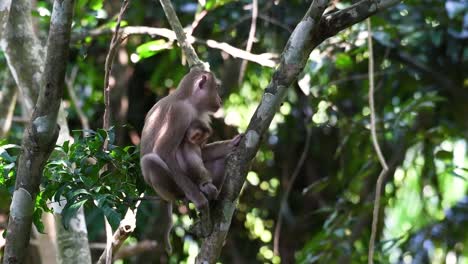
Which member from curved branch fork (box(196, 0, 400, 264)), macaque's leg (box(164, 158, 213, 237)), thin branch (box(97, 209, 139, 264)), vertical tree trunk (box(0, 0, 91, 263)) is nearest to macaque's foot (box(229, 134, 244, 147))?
macaque's leg (box(164, 158, 213, 237))

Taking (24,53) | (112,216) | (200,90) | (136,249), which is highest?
(24,53)

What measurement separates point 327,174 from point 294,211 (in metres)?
0.55

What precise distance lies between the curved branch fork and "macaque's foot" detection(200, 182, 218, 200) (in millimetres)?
373

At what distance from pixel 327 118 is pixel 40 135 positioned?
4.16 metres

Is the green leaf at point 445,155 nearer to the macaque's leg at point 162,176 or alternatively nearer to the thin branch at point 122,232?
the macaque's leg at point 162,176

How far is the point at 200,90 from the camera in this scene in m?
4.88

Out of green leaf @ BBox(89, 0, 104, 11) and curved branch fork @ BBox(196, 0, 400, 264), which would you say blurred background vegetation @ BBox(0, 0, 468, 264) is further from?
curved branch fork @ BBox(196, 0, 400, 264)

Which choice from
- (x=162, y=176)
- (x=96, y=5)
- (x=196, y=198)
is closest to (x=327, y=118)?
(x=96, y=5)

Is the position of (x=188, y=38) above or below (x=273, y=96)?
above

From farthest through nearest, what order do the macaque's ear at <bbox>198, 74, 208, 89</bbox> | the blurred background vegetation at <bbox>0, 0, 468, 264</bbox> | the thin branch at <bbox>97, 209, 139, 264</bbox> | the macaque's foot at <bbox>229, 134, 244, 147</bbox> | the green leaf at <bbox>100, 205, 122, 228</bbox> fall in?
the blurred background vegetation at <bbox>0, 0, 468, 264</bbox> < the macaque's ear at <bbox>198, 74, 208, 89</bbox> < the macaque's foot at <bbox>229, 134, 244, 147</bbox> < the thin branch at <bbox>97, 209, 139, 264</bbox> < the green leaf at <bbox>100, 205, 122, 228</bbox>

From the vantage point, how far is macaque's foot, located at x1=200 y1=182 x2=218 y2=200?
13.6 feet

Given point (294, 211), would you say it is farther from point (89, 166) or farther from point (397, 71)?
point (89, 166)

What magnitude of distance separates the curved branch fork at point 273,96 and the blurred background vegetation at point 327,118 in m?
2.18

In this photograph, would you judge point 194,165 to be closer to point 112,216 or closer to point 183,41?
point 183,41
